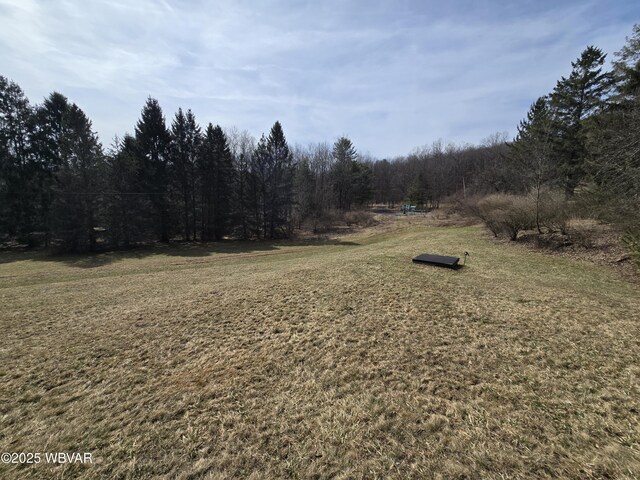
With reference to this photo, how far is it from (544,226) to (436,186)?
151 ft

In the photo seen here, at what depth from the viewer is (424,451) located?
259 cm

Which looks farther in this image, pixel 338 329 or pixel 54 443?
pixel 338 329

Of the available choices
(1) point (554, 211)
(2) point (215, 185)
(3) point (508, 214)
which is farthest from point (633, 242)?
(2) point (215, 185)

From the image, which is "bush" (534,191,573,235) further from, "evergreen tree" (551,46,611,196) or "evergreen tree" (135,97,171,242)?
"evergreen tree" (135,97,171,242)

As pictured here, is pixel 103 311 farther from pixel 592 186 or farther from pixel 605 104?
pixel 605 104

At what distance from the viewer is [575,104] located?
2128cm

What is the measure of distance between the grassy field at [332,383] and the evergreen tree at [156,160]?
68.8 ft

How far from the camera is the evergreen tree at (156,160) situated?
84.2 ft

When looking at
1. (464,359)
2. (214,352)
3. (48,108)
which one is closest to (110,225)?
(48,108)

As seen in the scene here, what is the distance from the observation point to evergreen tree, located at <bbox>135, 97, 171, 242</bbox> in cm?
2567

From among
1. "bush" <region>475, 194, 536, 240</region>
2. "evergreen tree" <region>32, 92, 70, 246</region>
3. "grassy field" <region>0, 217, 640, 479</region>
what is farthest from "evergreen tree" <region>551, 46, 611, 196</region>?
"evergreen tree" <region>32, 92, 70, 246</region>

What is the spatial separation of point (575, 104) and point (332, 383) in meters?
30.8

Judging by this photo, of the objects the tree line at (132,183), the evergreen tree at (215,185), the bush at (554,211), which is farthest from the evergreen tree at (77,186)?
the bush at (554,211)

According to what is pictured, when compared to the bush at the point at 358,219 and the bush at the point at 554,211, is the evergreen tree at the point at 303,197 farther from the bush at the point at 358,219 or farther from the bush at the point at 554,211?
the bush at the point at 554,211
